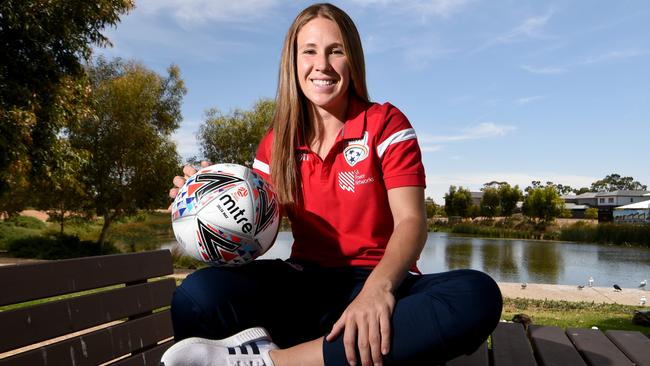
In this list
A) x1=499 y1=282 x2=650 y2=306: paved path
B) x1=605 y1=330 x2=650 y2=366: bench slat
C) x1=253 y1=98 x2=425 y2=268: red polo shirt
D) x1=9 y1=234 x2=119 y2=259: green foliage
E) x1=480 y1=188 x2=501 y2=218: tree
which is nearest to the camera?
x1=253 y1=98 x2=425 y2=268: red polo shirt

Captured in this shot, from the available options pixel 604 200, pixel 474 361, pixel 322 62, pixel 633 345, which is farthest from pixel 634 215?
pixel 322 62

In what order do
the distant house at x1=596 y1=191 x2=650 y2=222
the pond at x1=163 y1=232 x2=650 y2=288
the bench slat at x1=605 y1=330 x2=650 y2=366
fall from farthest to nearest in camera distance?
the distant house at x1=596 y1=191 x2=650 y2=222 < the pond at x1=163 y1=232 x2=650 y2=288 < the bench slat at x1=605 y1=330 x2=650 y2=366

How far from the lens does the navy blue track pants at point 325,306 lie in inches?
67.4

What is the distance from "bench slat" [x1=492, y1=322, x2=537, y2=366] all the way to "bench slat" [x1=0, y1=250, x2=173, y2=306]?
1.79m

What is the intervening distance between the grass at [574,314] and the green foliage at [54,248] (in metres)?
15.5

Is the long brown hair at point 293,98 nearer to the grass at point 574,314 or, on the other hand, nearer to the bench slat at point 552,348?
the bench slat at point 552,348

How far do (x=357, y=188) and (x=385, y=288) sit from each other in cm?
63

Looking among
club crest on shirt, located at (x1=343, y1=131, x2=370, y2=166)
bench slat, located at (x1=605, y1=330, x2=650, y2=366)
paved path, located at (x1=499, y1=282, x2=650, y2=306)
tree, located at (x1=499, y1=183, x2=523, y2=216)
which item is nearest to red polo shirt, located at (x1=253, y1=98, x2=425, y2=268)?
club crest on shirt, located at (x1=343, y1=131, x2=370, y2=166)

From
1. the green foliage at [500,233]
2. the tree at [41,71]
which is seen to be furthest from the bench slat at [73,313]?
the green foliage at [500,233]

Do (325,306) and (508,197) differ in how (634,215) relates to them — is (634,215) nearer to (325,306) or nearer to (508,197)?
(508,197)

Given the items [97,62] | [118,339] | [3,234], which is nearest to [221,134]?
[97,62]

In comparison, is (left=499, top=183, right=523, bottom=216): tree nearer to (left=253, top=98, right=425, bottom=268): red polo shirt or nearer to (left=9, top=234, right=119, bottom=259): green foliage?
(left=9, top=234, right=119, bottom=259): green foliage

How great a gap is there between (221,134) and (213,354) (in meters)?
25.1

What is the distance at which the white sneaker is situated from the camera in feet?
5.55
